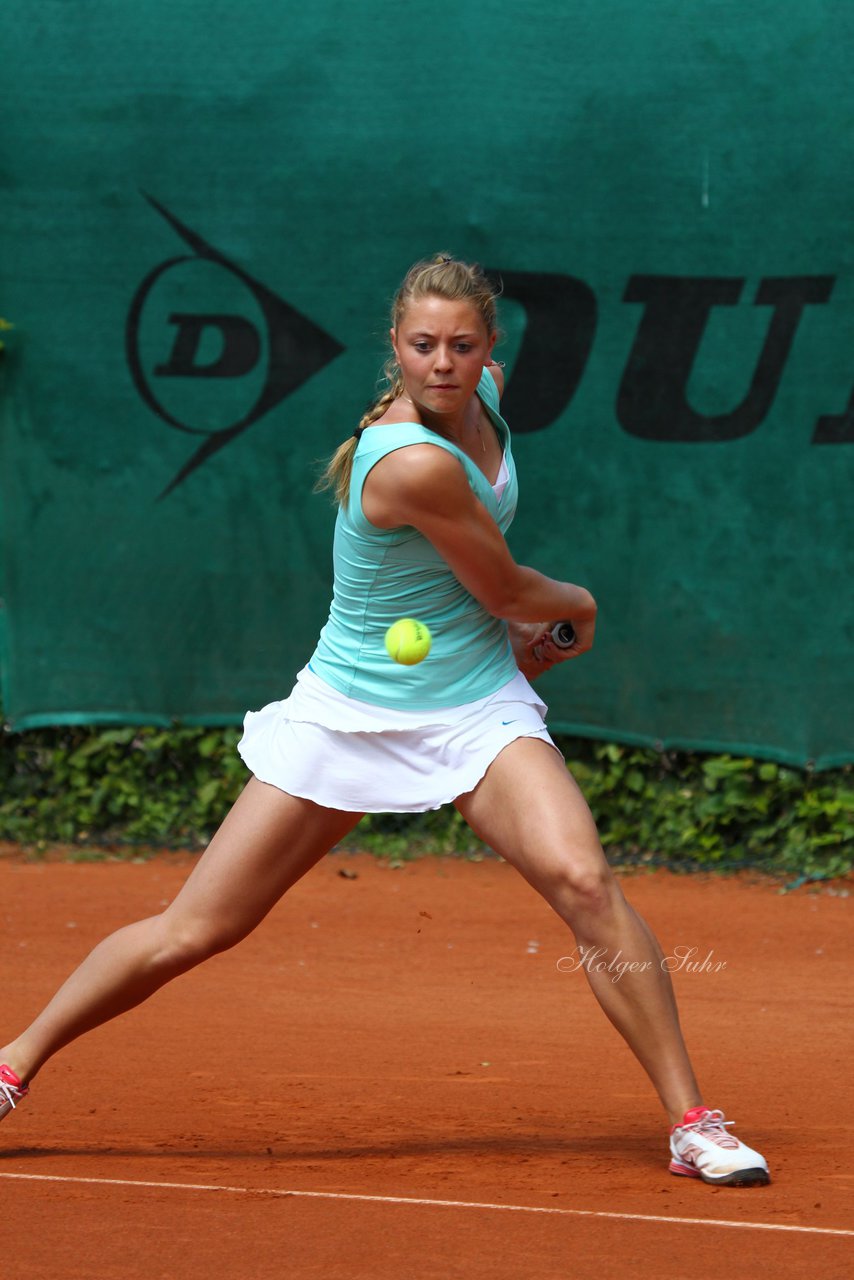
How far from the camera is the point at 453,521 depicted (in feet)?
10.3

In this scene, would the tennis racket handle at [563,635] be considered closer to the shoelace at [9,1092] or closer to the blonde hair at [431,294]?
the blonde hair at [431,294]

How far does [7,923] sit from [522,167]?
3.19 meters

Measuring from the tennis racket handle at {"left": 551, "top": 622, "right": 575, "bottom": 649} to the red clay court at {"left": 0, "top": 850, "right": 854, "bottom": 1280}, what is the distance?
1053mm

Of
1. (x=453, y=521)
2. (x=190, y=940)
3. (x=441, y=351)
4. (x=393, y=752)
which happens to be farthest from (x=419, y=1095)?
(x=441, y=351)

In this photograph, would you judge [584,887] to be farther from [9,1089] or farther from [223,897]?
[9,1089]

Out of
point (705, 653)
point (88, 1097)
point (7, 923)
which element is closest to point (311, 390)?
point (705, 653)

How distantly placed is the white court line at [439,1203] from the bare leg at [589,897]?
21 centimetres

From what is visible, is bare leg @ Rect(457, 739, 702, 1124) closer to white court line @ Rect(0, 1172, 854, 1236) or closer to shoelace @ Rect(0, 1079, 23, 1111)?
white court line @ Rect(0, 1172, 854, 1236)

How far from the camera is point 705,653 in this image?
624 cm

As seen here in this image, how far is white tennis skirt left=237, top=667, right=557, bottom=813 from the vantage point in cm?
327

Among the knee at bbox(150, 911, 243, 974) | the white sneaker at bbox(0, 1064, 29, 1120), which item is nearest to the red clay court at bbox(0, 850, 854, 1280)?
the white sneaker at bbox(0, 1064, 29, 1120)

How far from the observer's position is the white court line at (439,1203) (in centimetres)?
301

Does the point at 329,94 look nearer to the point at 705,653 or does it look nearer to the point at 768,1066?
the point at 705,653

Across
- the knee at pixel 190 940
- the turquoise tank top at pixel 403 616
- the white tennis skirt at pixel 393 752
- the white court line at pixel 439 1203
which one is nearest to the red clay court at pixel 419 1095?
the white court line at pixel 439 1203
